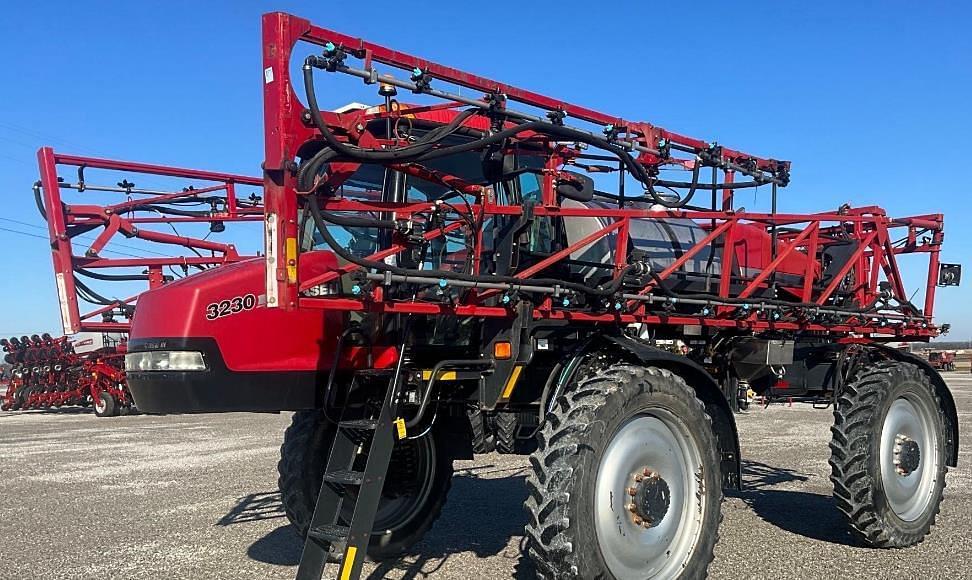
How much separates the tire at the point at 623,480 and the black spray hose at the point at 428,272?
48 centimetres

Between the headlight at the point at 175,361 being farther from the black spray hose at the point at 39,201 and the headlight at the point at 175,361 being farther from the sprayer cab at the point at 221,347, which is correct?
the black spray hose at the point at 39,201

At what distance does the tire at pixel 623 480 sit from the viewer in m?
3.94

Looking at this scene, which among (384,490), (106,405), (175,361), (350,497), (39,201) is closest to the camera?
(175,361)

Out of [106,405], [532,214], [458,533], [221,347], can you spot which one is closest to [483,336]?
[532,214]

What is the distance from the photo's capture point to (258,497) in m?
8.05

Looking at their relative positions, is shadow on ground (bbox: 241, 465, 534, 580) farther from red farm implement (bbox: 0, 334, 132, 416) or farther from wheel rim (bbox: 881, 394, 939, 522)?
red farm implement (bbox: 0, 334, 132, 416)

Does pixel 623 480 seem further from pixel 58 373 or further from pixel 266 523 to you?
pixel 58 373

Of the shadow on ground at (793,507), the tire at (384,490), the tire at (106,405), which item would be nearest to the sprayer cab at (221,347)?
the tire at (384,490)

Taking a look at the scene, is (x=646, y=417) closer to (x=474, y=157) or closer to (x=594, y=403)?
(x=594, y=403)

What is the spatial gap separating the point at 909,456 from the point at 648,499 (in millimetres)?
3047

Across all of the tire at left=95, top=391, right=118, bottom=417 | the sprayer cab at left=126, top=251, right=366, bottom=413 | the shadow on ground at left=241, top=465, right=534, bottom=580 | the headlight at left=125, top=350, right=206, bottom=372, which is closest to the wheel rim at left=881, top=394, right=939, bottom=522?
the shadow on ground at left=241, top=465, right=534, bottom=580

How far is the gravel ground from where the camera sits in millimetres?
5438

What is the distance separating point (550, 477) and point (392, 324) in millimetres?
1417

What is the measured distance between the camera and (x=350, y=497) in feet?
14.2
